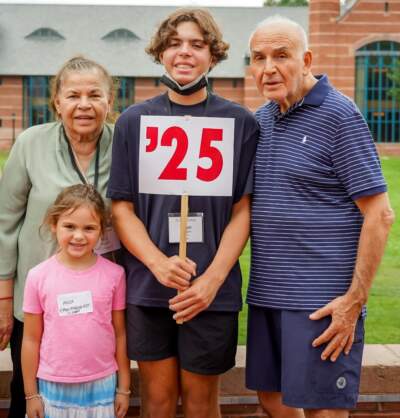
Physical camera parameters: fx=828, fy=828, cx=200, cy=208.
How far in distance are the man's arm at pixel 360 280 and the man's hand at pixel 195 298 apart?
374 mm

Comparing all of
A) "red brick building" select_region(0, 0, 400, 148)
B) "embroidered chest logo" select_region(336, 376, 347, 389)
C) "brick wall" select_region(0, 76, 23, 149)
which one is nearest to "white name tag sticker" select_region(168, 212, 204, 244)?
"embroidered chest logo" select_region(336, 376, 347, 389)

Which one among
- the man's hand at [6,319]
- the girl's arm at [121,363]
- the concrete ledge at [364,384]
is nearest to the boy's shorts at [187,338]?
the girl's arm at [121,363]

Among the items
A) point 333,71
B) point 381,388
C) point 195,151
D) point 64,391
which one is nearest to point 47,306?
point 64,391

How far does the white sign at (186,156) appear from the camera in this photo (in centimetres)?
303

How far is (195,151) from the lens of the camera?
305 centimetres

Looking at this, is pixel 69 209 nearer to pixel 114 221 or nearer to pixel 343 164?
pixel 114 221

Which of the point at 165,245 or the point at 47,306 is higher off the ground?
the point at 165,245

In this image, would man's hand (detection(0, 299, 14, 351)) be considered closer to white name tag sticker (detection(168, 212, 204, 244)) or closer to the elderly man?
white name tag sticker (detection(168, 212, 204, 244))

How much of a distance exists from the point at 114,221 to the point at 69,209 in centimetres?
Result: 18

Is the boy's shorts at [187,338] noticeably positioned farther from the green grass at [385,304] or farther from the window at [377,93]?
the window at [377,93]

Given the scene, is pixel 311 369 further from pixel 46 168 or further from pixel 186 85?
pixel 46 168

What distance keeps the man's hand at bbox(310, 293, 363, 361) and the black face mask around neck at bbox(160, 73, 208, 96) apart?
0.92 m

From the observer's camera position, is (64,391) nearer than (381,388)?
Yes

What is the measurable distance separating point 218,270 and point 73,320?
59cm
